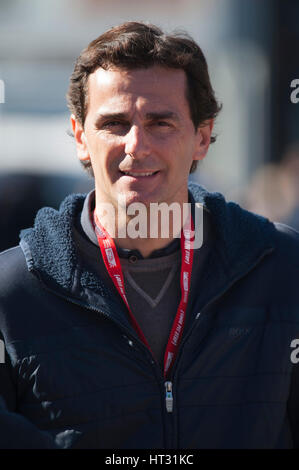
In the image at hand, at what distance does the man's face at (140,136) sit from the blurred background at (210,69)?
4.68 metres

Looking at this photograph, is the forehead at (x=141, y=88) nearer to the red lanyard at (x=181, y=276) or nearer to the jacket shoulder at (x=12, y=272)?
the red lanyard at (x=181, y=276)

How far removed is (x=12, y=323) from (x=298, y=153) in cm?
449

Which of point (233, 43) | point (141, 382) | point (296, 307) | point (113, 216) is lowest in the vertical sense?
point (141, 382)

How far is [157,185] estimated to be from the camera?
2779mm

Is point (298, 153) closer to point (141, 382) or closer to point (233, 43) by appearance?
point (233, 43)

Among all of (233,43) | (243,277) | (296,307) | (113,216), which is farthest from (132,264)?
Result: (233,43)

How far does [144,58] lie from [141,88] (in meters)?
0.12

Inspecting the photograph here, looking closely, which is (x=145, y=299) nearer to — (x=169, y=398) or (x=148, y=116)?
(x=169, y=398)

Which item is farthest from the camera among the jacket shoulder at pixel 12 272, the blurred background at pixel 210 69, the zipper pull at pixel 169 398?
the blurred background at pixel 210 69

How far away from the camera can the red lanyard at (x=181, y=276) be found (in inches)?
104

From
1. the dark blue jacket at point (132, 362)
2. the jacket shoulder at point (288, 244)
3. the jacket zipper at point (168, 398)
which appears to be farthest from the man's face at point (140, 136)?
the jacket zipper at point (168, 398)

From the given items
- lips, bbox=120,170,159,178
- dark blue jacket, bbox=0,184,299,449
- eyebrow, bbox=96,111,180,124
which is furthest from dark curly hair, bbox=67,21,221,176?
dark blue jacket, bbox=0,184,299,449

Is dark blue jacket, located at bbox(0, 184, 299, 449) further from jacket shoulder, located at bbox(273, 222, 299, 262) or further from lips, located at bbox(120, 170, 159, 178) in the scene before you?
lips, located at bbox(120, 170, 159, 178)

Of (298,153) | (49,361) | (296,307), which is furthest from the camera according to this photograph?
(298,153)
